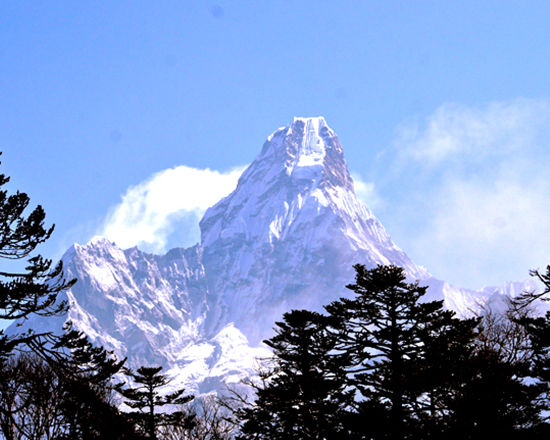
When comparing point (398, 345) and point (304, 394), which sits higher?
point (398, 345)

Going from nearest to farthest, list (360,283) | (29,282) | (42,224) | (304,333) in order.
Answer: (29,282) → (42,224) → (360,283) → (304,333)

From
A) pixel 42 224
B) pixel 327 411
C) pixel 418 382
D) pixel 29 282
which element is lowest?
pixel 327 411

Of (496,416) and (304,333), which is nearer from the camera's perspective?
(496,416)

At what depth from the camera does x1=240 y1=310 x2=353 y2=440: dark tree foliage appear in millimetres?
19344

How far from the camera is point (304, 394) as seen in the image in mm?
17531

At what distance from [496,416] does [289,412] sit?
7.83m

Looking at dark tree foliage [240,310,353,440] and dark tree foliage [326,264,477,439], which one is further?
dark tree foliage [326,264,477,439]

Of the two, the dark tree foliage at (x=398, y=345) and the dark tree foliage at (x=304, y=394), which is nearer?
the dark tree foliage at (x=304, y=394)

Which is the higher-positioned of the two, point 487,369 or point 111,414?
point 487,369

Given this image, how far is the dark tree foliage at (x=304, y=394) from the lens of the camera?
19.3 m

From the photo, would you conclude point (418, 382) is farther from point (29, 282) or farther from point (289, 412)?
point (29, 282)

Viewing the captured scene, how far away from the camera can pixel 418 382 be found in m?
19.0

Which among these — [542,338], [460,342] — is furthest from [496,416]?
[542,338]

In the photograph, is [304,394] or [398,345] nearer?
[304,394]
